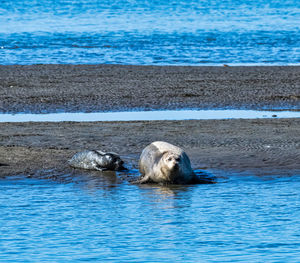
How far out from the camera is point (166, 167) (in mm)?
11305

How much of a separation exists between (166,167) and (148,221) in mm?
1931

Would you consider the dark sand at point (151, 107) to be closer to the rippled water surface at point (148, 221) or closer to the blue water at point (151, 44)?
the rippled water surface at point (148, 221)

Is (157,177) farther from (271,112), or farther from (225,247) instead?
(271,112)

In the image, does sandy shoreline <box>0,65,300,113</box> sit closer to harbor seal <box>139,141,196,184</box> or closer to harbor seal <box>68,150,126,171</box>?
harbor seal <box>68,150,126,171</box>

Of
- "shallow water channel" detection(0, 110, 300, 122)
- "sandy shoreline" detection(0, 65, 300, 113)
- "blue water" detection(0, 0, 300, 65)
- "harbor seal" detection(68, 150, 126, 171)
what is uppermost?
"harbor seal" detection(68, 150, 126, 171)

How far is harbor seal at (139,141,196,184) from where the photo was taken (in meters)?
11.3

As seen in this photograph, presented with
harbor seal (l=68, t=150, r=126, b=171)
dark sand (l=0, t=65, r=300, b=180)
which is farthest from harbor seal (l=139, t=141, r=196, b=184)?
dark sand (l=0, t=65, r=300, b=180)

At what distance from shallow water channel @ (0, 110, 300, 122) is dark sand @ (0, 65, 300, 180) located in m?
0.75

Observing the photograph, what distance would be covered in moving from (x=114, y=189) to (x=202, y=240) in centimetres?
275

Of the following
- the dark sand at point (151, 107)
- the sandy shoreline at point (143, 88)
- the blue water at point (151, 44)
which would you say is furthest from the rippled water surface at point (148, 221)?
the blue water at point (151, 44)

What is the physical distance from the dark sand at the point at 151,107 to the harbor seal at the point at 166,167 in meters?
0.96

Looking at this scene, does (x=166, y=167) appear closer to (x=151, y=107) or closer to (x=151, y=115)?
(x=151, y=115)

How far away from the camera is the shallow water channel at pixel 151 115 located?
18000mm

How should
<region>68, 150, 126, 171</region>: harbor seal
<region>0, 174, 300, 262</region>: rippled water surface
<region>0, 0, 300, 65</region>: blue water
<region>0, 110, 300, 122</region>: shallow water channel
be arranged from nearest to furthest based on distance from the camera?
1. <region>0, 174, 300, 262</region>: rippled water surface
2. <region>68, 150, 126, 171</region>: harbor seal
3. <region>0, 110, 300, 122</region>: shallow water channel
4. <region>0, 0, 300, 65</region>: blue water
